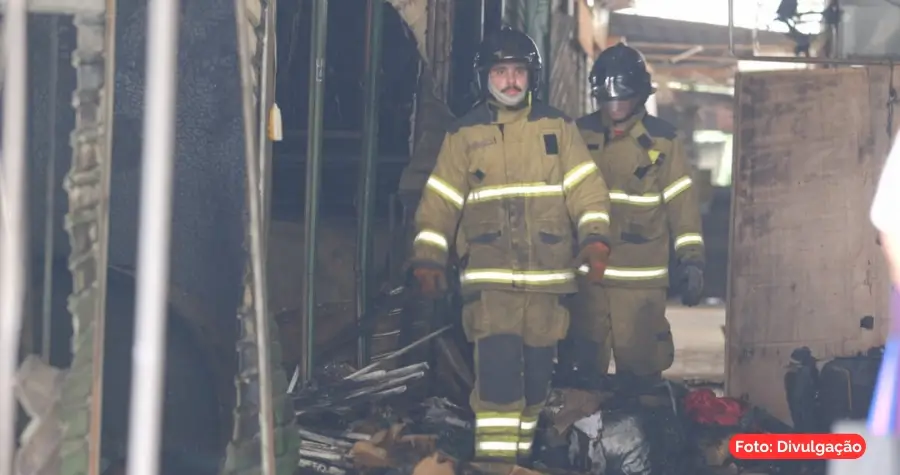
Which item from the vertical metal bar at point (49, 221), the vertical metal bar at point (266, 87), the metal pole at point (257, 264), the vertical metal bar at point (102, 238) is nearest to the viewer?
the vertical metal bar at point (102, 238)

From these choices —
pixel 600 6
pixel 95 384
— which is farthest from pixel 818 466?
pixel 600 6

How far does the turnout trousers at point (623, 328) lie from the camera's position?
607 centimetres

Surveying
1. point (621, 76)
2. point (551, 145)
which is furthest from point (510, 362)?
point (621, 76)

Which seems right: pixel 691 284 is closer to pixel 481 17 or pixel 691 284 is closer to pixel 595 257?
pixel 595 257

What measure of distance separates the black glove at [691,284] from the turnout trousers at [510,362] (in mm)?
933

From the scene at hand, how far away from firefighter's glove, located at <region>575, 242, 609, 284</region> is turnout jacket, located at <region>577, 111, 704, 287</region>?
0.98 m

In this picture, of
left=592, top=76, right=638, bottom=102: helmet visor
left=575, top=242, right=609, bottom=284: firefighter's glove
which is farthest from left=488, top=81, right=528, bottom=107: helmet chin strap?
left=592, top=76, right=638, bottom=102: helmet visor

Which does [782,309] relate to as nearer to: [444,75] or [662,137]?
[662,137]

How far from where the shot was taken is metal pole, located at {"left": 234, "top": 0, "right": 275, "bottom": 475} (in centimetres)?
366

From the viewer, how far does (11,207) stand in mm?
3270

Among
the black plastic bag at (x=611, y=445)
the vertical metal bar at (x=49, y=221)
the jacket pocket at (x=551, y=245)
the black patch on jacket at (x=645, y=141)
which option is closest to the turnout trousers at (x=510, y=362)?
the jacket pocket at (x=551, y=245)

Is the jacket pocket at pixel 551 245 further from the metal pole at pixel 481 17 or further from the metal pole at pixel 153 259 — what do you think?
the metal pole at pixel 153 259

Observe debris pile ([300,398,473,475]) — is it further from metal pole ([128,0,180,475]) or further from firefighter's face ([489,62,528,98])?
metal pole ([128,0,180,475])

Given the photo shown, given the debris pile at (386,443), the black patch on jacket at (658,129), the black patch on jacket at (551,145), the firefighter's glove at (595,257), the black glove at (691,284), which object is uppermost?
the black patch on jacket at (658,129)
